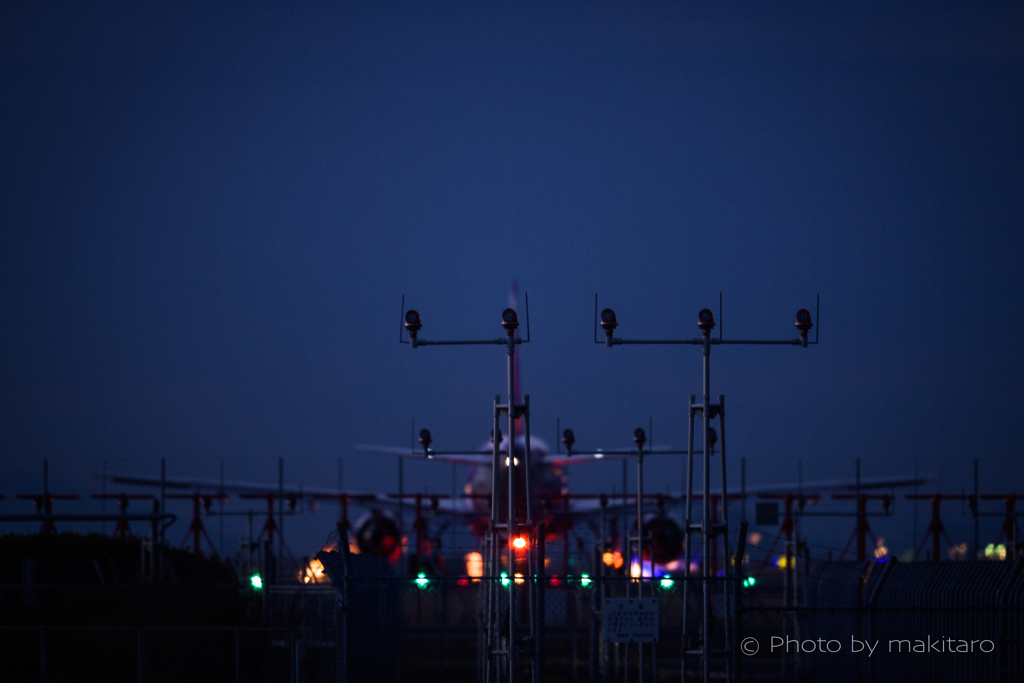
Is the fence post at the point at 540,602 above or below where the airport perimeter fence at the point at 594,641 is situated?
above

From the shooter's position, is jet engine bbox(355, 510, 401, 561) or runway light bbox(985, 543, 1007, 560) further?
jet engine bbox(355, 510, 401, 561)

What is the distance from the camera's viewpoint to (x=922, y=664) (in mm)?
10727

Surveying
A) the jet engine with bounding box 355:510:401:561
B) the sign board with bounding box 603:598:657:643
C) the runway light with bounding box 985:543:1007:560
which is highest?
the sign board with bounding box 603:598:657:643

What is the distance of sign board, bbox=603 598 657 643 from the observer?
9.62 metres

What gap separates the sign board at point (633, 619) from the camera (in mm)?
9617

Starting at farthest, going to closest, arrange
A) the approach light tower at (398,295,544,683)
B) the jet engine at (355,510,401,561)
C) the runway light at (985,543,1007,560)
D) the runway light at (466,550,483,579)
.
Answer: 1. the jet engine at (355,510,401,561)
2. the runway light at (985,543,1007,560)
3. the runway light at (466,550,483,579)
4. the approach light tower at (398,295,544,683)

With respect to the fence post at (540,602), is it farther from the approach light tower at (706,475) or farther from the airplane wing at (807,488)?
the airplane wing at (807,488)

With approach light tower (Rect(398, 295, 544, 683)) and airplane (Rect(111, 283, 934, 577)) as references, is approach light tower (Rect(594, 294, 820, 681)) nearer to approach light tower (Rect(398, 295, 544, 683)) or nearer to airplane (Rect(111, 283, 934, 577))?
approach light tower (Rect(398, 295, 544, 683))

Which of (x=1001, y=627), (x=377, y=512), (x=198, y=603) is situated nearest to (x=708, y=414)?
(x=1001, y=627)

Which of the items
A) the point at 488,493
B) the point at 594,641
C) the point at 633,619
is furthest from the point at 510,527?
the point at 488,493

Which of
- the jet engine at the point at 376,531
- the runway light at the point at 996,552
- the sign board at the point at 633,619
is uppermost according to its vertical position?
the sign board at the point at 633,619

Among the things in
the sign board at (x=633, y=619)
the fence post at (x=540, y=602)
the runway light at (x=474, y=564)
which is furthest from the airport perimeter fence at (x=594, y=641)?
the runway light at (x=474, y=564)

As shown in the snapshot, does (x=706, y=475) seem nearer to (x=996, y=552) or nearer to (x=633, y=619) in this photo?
(x=633, y=619)

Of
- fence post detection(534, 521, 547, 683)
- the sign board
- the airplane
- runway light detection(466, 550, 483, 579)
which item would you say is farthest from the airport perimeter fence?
the airplane
